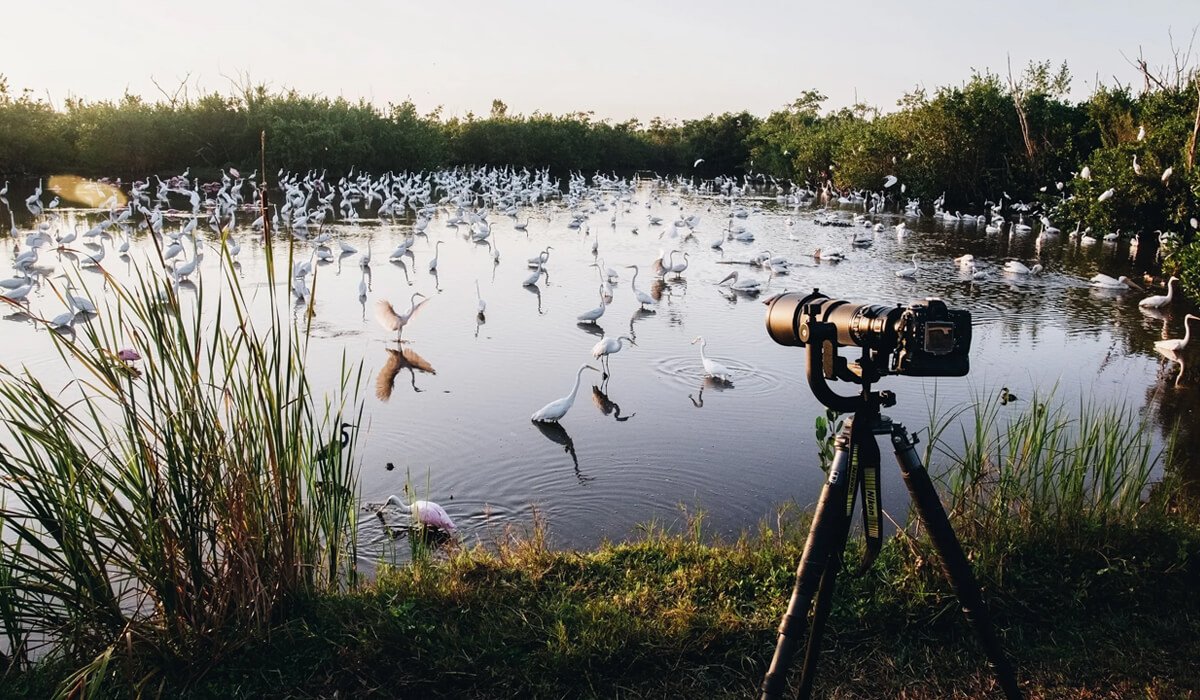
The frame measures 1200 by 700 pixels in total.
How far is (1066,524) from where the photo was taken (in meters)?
3.23

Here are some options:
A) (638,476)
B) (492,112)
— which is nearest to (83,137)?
(492,112)

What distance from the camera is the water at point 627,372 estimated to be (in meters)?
4.91

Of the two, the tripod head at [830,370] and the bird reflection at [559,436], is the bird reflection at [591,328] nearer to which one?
the bird reflection at [559,436]

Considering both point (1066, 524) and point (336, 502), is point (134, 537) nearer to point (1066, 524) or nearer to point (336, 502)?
point (336, 502)

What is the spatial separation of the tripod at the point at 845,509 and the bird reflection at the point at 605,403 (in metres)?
3.97

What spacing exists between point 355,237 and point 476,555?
1442 centimetres

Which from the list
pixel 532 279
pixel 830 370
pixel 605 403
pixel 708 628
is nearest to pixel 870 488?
pixel 830 370

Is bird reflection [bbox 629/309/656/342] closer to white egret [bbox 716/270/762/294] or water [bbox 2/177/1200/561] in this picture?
water [bbox 2/177/1200/561]

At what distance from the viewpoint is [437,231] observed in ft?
60.0

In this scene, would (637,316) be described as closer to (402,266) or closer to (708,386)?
(708,386)

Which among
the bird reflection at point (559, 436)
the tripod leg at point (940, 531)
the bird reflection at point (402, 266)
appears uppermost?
the tripod leg at point (940, 531)

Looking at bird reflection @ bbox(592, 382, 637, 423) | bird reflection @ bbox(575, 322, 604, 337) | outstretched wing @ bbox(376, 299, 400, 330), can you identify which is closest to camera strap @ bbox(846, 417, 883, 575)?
bird reflection @ bbox(592, 382, 637, 423)

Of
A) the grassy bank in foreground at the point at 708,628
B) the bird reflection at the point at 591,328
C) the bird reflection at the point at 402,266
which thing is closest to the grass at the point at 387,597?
the grassy bank in foreground at the point at 708,628

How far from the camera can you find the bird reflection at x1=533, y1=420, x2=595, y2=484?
5426 mm
